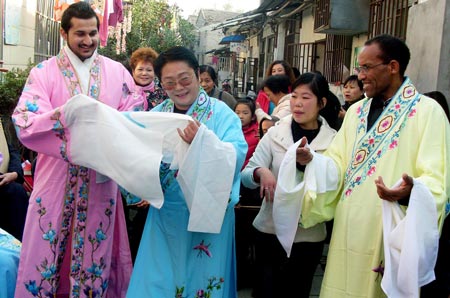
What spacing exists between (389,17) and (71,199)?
18.9 feet

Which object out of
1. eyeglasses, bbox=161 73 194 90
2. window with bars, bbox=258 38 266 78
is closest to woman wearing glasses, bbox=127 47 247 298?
eyeglasses, bbox=161 73 194 90

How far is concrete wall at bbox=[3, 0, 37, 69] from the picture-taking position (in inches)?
293

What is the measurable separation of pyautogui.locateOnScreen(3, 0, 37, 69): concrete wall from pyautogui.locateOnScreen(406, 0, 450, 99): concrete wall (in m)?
5.53

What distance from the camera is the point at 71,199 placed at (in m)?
3.14

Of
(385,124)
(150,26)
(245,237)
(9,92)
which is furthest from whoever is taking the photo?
(150,26)

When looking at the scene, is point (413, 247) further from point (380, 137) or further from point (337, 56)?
point (337, 56)

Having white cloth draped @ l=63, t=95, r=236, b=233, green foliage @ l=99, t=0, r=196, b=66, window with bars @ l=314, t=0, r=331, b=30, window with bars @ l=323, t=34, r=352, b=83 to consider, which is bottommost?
→ white cloth draped @ l=63, t=95, r=236, b=233

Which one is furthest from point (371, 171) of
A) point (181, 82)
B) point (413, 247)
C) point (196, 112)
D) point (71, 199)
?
point (71, 199)

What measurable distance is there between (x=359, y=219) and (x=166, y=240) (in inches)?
40.8

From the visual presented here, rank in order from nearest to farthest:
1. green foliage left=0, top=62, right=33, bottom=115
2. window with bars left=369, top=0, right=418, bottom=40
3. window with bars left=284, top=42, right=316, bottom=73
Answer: green foliage left=0, top=62, right=33, bottom=115 → window with bars left=369, top=0, right=418, bottom=40 → window with bars left=284, top=42, right=316, bottom=73

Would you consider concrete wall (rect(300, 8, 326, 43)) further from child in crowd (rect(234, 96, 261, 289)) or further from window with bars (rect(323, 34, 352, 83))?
child in crowd (rect(234, 96, 261, 289))

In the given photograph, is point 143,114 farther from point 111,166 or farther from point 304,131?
point 304,131

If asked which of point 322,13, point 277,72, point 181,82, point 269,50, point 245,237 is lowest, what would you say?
point 245,237

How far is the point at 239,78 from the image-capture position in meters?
27.3
